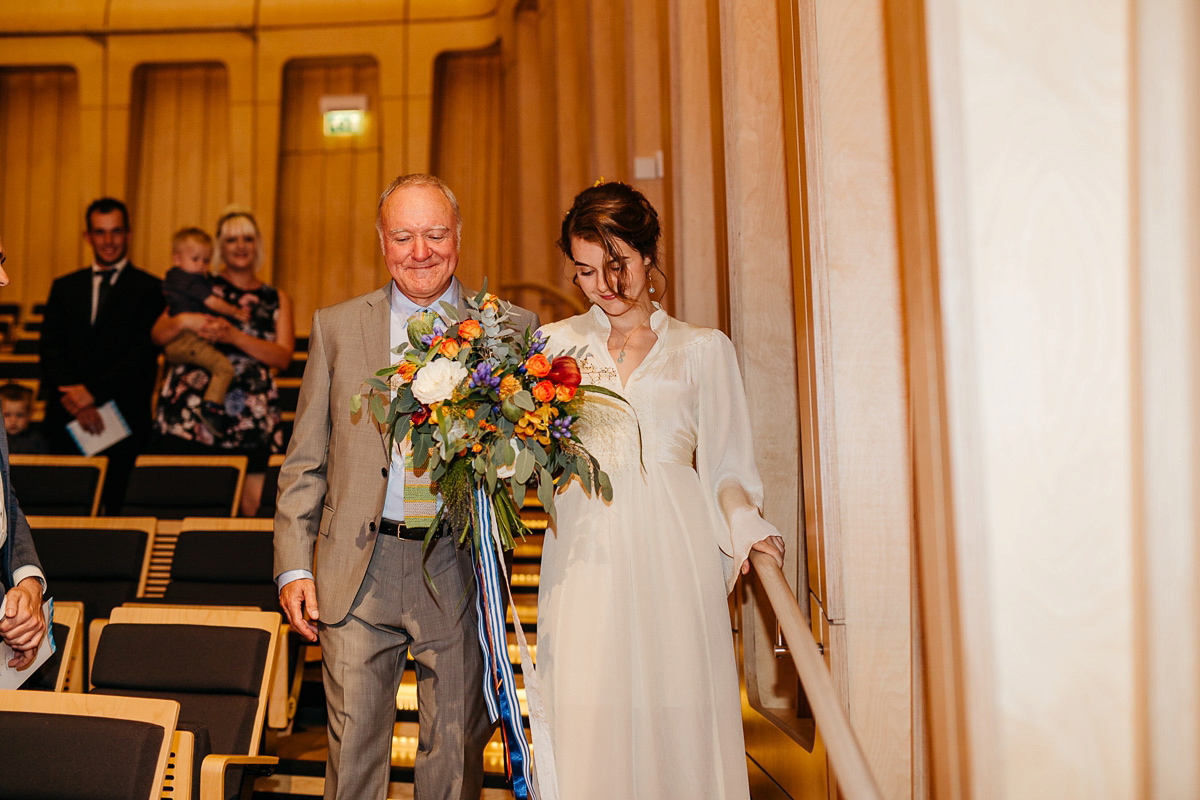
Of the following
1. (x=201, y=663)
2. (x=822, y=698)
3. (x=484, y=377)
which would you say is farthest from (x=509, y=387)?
(x=201, y=663)

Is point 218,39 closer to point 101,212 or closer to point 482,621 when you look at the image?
point 101,212

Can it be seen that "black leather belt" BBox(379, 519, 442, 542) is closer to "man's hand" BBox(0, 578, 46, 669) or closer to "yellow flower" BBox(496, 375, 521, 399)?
"yellow flower" BBox(496, 375, 521, 399)

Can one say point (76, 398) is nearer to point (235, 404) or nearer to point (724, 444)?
point (235, 404)

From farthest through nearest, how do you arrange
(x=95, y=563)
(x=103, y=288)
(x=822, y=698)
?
(x=103, y=288) < (x=95, y=563) < (x=822, y=698)

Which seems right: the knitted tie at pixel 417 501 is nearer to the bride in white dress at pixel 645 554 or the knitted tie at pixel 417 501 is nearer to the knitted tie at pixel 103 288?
the bride in white dress at pixel 645 554

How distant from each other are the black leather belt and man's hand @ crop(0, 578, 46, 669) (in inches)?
28.6

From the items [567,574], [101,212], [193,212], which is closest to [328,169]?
[193,212]

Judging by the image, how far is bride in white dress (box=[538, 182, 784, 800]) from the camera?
2191 millimetres

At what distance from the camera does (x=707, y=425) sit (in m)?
2.40

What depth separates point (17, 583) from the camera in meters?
2.07

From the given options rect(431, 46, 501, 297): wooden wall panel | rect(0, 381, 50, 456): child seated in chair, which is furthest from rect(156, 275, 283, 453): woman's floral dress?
rect(431, 46, 501, 297): wooden wall panel

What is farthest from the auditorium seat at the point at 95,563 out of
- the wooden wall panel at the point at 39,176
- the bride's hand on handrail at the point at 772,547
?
the wooden wall panel at the point at 39,176

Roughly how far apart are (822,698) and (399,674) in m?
1.10

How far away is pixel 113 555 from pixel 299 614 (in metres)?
1.84
